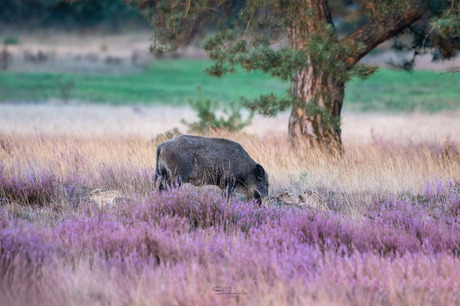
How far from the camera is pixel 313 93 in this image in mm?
12719

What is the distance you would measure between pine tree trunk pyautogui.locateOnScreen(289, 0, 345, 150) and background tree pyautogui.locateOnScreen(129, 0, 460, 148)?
0.02 meters

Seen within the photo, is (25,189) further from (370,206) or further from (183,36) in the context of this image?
(183,36)

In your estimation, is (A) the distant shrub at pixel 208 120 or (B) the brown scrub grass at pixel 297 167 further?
(A) the distant shrub at pixel 208 120

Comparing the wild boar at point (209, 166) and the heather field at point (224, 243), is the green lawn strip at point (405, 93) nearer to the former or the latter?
the heather field at point (224, 243)

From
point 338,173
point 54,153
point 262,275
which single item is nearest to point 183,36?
point 54,153

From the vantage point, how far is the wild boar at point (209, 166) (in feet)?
26.0

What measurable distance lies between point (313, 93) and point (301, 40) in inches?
47.2

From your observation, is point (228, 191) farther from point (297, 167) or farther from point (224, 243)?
point (297, 167)

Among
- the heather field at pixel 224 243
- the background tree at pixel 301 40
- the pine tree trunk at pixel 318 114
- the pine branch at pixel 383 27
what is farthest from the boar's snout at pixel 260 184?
the pine branch at pixel 383 27

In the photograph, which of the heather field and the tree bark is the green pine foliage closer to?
the tree bark

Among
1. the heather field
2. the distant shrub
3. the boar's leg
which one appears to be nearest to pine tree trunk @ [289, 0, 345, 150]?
the heather field

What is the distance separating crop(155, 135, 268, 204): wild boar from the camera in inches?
312

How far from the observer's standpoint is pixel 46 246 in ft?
17.3

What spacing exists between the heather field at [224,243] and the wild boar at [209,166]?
380 mm
